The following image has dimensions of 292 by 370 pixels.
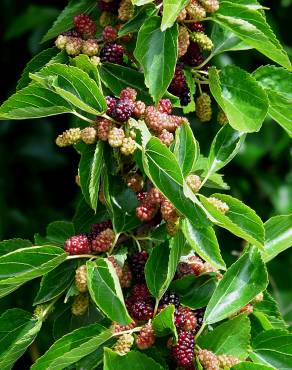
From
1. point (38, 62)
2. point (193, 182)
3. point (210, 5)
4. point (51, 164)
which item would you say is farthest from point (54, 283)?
point (51, 164)

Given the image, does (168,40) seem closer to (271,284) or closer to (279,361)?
(279,361)

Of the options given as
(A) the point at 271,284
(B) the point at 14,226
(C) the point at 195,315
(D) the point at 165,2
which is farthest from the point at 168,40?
(B) the point at 14,226

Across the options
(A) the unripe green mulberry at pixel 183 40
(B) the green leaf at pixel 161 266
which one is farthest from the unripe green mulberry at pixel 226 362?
(A) the unripe green mulberry at pixel 183 40

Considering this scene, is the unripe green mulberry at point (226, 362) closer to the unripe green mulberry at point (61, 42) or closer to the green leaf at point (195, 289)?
the green leaf at point (195, 289)

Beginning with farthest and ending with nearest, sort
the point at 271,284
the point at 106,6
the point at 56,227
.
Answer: the point at 271,284 → the point at 56,227 → the point at 106,6

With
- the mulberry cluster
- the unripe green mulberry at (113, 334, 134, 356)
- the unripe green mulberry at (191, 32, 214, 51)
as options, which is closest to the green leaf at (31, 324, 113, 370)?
the unripe green mulberry at (113, 334, 134, 356)

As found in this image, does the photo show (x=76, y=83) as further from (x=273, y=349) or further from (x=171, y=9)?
(x=273, y=349)
